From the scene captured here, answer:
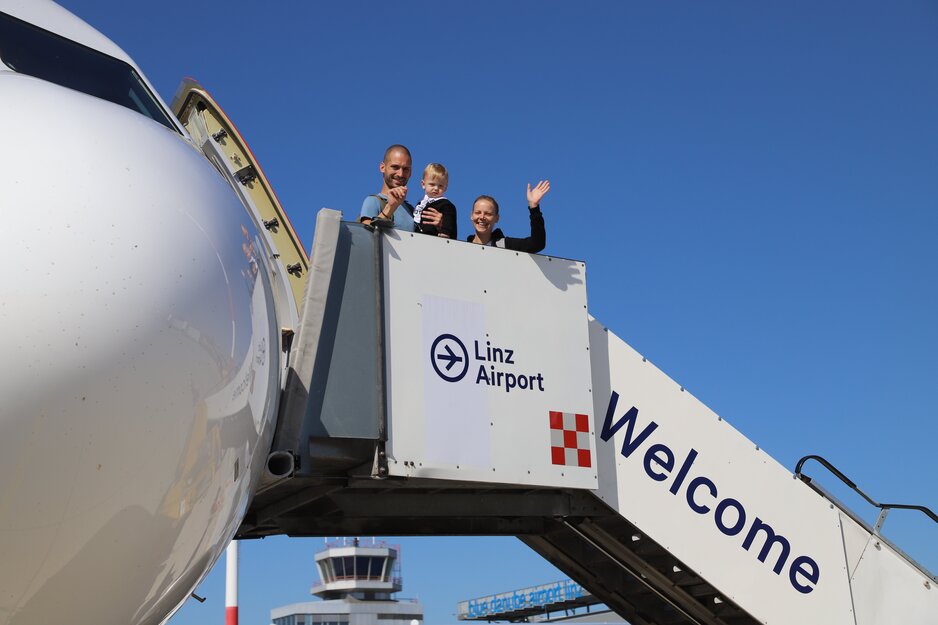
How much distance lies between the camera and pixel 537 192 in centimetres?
786

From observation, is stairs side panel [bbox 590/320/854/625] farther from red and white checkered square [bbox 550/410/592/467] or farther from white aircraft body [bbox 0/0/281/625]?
white aircraft body [bbox 0/0/281/625]

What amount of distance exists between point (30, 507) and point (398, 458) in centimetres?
351

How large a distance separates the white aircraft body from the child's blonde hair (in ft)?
12.6

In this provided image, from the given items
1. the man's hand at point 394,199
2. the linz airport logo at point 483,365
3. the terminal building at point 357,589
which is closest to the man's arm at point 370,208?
the man's hand at point 394,199

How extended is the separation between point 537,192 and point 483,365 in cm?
155

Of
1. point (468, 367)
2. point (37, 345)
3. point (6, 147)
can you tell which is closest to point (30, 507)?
point (37, 345)

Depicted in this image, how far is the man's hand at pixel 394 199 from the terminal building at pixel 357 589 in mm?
79206

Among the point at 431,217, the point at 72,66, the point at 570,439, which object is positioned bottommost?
the point at 570,439

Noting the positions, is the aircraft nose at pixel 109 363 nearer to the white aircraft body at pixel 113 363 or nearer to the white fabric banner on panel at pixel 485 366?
the white aircraft body at pixel 113 363

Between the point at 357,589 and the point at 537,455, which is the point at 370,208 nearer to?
the point at 537,455

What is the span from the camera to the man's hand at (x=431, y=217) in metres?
7.66

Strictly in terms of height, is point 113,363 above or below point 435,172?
below

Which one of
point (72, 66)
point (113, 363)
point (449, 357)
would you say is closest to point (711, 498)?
point (449, 357)

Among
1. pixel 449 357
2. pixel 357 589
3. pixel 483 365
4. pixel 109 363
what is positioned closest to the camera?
pixel 109 363
